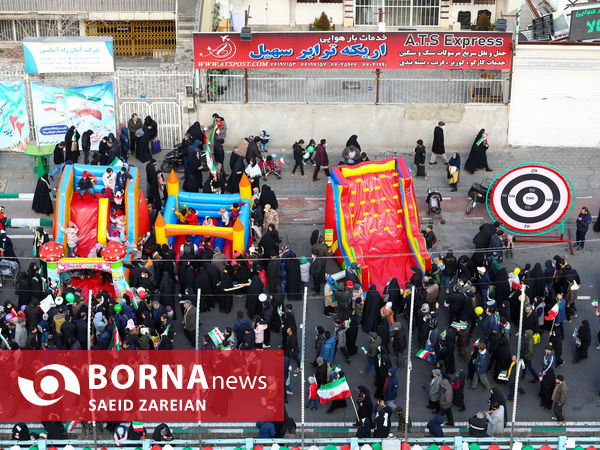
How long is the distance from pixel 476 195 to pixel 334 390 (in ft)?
31.1

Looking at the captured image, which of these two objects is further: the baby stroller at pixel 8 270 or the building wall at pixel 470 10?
the building wall at pixel 470 10

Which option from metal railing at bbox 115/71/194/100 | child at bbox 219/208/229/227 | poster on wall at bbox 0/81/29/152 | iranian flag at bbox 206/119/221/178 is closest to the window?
metal railing at bbox 115/71/194/100

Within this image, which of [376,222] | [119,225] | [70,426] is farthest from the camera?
[376,222]

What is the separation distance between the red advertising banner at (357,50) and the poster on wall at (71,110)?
295 cm

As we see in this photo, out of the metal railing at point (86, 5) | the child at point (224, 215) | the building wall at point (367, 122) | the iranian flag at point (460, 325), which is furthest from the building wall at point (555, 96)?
the metal railing at point (86, 5)

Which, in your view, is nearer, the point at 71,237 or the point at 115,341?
the point at 115,341

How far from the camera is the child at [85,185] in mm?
28969

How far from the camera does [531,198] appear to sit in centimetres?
2889

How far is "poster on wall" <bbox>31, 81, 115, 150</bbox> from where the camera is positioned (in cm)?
3416

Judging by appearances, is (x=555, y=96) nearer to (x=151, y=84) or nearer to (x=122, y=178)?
(x=151, y=84)

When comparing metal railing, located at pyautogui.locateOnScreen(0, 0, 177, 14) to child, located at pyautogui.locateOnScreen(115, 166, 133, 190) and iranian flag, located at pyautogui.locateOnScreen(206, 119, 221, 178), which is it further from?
child, located at pyautogui.locateOnScreen(115, 166, 133, 190)

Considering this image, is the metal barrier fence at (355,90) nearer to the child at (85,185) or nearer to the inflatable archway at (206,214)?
the inflatable archway at (206,214)

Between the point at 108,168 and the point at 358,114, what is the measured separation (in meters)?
8.60

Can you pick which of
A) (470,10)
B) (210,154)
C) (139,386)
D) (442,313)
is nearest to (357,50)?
(210,154)
